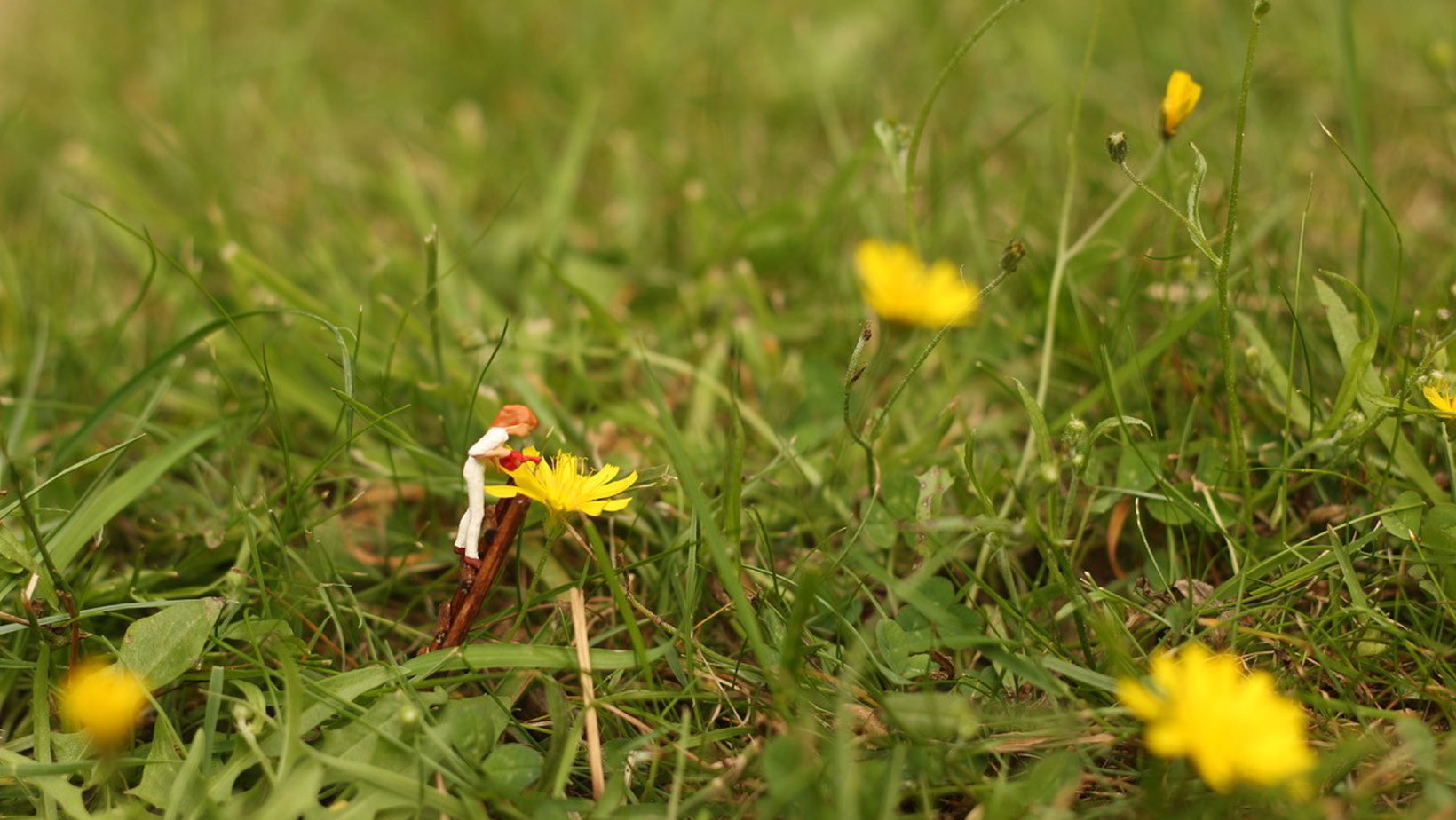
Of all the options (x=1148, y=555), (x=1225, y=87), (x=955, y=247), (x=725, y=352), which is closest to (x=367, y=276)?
(x=725, y=352)

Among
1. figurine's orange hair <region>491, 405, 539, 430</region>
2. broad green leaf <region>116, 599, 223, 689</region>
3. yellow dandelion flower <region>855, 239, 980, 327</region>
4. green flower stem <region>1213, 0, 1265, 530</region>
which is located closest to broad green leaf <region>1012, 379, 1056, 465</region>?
yellow dandelion flower <region>855, 239, 980, 327</region>

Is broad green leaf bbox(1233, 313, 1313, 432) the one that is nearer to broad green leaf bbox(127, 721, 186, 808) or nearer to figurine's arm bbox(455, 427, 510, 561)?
figurine's arm bbox(455, 427, 510, 561)

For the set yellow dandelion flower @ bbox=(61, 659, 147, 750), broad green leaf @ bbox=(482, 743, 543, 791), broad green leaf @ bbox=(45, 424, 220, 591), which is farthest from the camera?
broad green leaf @ bbox=(45, 424, 220, 591)

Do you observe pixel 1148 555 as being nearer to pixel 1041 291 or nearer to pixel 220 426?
pixel 1041 291

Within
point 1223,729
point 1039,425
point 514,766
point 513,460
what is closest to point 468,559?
point 513,460

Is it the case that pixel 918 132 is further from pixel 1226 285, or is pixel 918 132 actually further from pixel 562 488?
pixel 562 488

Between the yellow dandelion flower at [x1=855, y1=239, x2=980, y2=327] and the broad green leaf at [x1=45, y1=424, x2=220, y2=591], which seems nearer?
the yellow dandelion flower at [x1=855, y1=239, x2=980, y2=327]

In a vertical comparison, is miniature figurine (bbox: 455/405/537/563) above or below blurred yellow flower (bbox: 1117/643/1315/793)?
above
